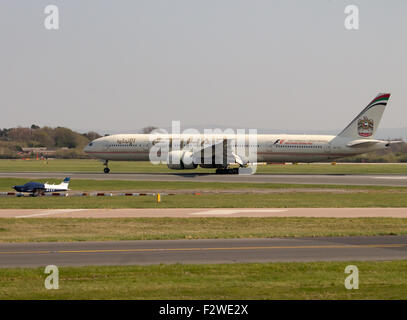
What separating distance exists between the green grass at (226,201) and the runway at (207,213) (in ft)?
6.43

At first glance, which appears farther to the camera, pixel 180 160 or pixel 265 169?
pixel 265 169

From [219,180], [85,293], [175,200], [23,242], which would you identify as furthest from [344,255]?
[219,180]

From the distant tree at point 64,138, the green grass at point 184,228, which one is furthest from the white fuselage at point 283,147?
the distant tree at point 64,138

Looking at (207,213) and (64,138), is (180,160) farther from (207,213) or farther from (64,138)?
(64,138)

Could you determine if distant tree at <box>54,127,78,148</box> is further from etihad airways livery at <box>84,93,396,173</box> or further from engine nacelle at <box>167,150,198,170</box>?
engine nacelle at <box>167,150,198,170</box>

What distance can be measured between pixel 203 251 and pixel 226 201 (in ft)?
66.1

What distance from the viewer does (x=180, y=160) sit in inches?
2628

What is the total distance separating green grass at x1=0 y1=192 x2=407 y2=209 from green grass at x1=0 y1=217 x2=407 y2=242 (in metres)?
7.62

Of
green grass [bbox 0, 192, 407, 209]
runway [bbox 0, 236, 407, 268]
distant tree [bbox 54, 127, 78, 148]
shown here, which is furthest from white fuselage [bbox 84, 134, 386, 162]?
distant tree [bbox 54, 127, 78, 148]

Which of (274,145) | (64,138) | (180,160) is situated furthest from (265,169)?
(64,138)

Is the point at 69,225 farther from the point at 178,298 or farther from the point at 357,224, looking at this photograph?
the point at 178,298

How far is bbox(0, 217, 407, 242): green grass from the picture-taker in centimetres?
2461

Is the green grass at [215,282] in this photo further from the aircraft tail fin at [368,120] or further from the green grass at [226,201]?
the aircraft tail fin at [368,120]

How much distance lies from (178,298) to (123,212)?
806 inches
